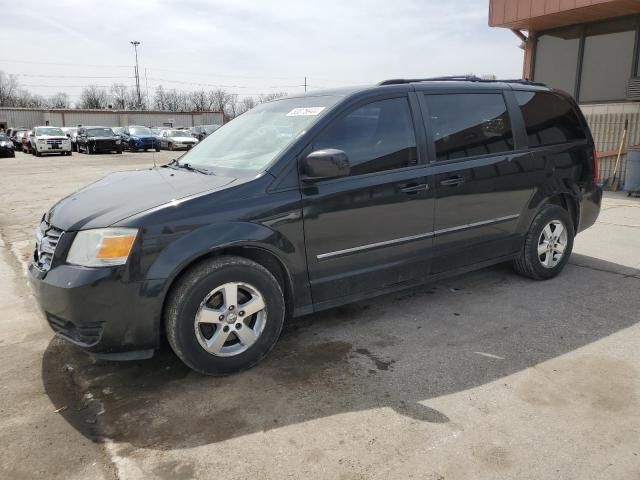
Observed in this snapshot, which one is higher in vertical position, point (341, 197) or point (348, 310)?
point (341, 197)

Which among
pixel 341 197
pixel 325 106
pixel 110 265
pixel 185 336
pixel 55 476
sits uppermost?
pixel 325 106

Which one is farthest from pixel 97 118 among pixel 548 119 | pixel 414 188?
pixel 414 188

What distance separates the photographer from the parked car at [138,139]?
32031 mm

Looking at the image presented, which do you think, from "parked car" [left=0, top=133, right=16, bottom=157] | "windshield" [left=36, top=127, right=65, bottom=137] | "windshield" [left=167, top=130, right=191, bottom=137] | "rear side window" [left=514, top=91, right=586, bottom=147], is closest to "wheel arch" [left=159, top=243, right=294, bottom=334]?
"rear side window" [left=514, top=91, right=586, bottom=147]

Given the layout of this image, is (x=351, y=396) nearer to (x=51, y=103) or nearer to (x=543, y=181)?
(x=543, y=181)

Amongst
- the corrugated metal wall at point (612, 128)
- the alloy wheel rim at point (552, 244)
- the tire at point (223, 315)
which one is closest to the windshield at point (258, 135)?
the tire at point (223, 315)

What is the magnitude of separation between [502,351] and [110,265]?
8.45 feet

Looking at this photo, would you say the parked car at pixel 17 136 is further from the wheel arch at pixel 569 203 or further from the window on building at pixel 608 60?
the wheel arch at pixel 569 203

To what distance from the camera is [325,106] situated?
3.62 m

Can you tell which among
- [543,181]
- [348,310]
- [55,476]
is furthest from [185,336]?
[543,181]

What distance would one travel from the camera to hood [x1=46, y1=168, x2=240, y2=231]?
2.97m

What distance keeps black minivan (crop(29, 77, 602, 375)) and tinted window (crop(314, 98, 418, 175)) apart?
1cm

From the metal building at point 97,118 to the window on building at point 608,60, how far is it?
48.3 metres

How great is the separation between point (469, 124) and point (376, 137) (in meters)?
0.98
